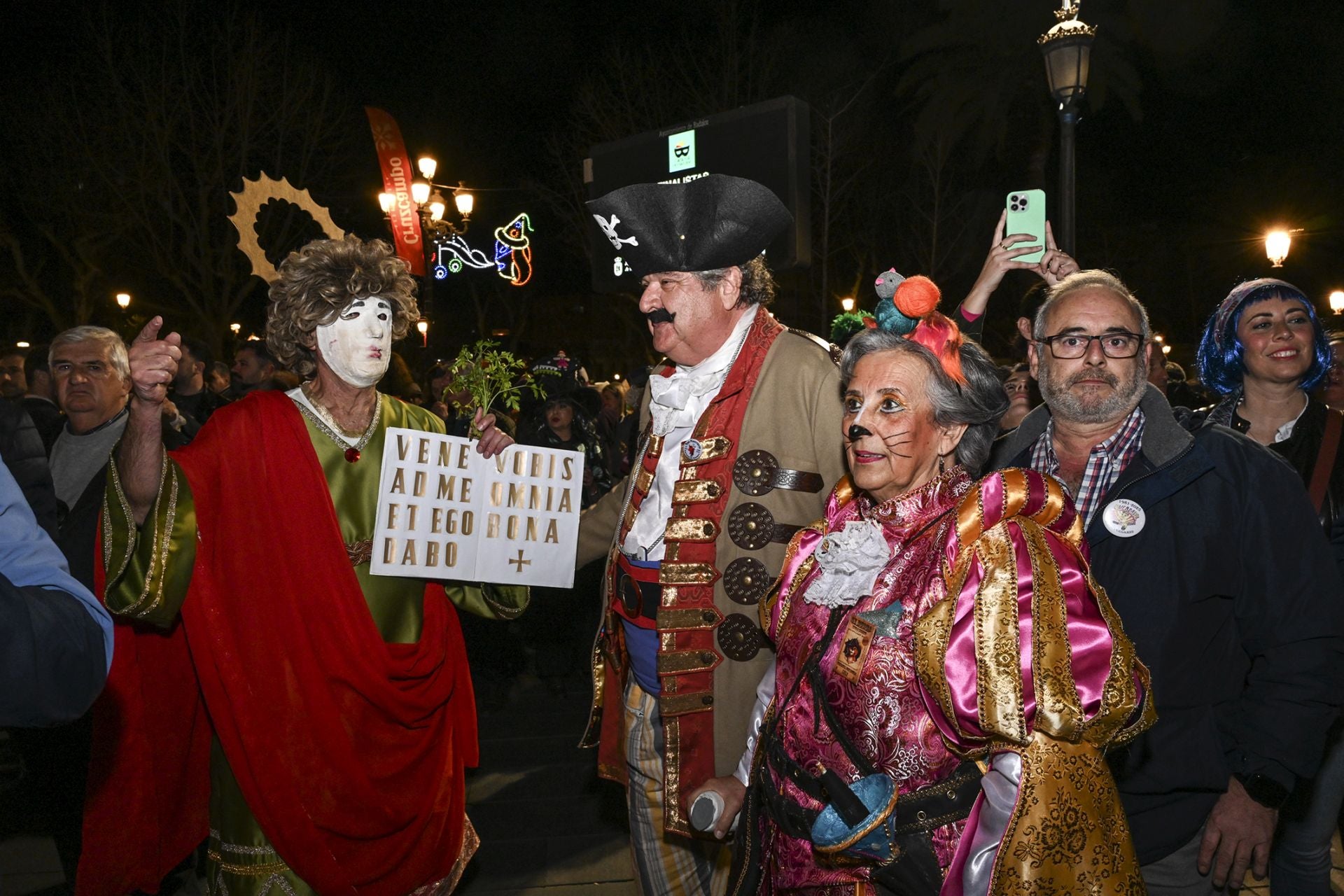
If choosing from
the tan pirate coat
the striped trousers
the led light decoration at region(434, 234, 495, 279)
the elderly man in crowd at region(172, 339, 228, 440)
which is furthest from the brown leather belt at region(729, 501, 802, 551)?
the led light decoration at region(434, 234, 495, 279)

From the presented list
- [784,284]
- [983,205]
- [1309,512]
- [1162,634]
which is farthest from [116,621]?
[784,284]

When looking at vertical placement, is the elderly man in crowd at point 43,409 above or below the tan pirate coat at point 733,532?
above

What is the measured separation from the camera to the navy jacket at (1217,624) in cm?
238

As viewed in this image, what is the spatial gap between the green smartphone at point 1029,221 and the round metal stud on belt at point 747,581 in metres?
1.28

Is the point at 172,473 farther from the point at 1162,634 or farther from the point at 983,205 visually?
the point at 983,205

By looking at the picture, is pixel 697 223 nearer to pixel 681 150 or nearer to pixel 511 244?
pixel 681 150

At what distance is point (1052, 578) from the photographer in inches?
67.2

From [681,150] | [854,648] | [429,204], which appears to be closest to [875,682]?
[854,648]

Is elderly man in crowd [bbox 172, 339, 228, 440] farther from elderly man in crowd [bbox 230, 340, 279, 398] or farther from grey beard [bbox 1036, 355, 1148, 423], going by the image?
grey beard [bbox 1036, 355, 1148, 423]

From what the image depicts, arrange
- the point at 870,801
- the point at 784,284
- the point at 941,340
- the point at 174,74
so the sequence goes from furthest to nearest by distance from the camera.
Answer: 1. the point at 784,284
2. the point at 174,74
3. the point at 941,340
4. the point at 870,801

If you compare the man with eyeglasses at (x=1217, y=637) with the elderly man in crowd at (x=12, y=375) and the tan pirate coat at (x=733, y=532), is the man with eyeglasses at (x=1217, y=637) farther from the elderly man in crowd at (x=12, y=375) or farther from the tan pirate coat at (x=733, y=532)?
the elderly man in crowd at (x=12, y=375)

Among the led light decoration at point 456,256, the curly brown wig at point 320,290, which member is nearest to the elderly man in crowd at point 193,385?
the curly brown wig at point 320,290

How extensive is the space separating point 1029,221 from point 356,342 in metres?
2.22

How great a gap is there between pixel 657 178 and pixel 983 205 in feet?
51.6
